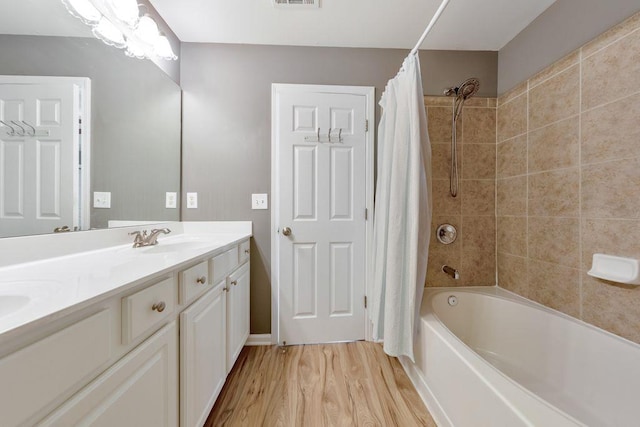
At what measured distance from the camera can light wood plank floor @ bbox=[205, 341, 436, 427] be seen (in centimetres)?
112

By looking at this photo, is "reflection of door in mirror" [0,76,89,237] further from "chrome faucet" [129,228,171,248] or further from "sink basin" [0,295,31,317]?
"sink basin" [0,295,31,317]

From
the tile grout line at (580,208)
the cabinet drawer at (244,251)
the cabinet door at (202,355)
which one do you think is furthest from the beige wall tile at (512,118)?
the cabinet door at (202,355)

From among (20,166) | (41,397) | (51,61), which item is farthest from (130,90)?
(41,397)

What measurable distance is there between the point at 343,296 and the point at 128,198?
1.55 metres

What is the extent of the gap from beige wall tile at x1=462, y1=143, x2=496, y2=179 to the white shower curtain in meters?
0.72

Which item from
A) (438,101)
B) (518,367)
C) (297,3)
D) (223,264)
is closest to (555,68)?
(438,101)

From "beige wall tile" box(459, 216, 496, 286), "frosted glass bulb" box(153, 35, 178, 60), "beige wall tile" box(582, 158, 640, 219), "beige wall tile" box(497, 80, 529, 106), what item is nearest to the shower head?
"beige wall tile" box(497, 80, 529, 106)

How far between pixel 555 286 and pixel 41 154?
2573 millimetres

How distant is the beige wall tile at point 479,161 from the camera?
5.60 ft

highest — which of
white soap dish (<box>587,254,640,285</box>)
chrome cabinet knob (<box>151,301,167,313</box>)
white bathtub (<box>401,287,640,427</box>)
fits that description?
white soap dish (<box>587,254,640,285</box>)

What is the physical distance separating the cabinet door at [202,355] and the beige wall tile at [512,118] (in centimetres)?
216

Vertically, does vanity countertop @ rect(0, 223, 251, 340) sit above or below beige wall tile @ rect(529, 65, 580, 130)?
below

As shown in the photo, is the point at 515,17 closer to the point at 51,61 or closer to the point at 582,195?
the point at 582,195

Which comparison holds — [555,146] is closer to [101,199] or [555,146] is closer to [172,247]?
[172,247]
